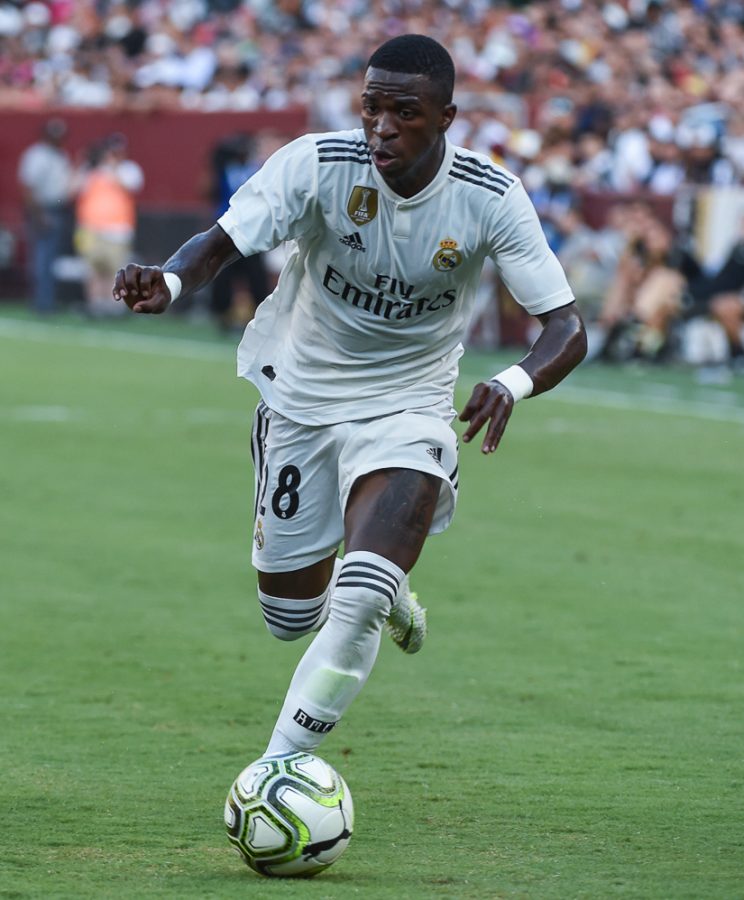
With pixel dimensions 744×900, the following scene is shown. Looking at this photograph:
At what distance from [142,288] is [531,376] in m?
1.16

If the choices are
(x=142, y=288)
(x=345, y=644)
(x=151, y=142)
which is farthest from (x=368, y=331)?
(x=151, y=142)

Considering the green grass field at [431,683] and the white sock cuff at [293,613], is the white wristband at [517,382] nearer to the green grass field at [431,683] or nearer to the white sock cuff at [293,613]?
the green grass field at [431,683]

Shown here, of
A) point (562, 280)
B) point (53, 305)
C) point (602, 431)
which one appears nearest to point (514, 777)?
point (562, 280)

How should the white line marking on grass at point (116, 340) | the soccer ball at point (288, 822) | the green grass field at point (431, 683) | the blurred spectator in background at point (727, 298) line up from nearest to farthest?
the soccer ball at point (288, 822)
the green grass field at point (431, 683)
the blurred spectator in background at point (727, 298)
the white line marking on grass at point (116, 340)

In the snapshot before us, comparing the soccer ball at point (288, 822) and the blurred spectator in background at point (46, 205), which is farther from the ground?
the soccer ball at point (288, 822)

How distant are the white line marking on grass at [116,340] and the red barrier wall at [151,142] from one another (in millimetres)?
4672

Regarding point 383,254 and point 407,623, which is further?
point 407,623

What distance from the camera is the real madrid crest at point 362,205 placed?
583 cm

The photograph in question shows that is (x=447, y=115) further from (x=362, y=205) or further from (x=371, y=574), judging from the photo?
(x=371, y=574)

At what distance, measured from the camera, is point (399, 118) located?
18.4 feet

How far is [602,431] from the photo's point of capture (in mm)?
16156

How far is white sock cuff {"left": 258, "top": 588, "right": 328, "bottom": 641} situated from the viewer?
6.55m

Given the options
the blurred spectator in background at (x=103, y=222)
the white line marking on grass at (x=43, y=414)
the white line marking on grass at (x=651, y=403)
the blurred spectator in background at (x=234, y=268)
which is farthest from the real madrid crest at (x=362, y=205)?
the blurred spectator in background at (x=103, y=222)

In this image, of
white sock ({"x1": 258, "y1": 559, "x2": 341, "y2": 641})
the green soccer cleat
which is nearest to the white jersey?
white sock ({"x1": 258, "y1": 559, "x2": 341, "y2": 641})
